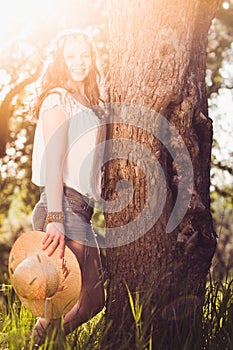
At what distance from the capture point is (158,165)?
420 cm

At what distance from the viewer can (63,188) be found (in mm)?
4066

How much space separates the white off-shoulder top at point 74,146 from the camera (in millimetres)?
4051

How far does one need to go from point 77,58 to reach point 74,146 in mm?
549

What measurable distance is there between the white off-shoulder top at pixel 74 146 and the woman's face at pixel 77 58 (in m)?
0.16

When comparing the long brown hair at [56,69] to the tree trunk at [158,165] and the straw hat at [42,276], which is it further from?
the straw hat at [42,276]

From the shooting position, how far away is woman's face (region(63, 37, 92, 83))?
4219mm

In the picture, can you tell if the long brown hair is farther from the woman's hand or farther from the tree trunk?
the woman's hand

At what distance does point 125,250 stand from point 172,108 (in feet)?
2.96

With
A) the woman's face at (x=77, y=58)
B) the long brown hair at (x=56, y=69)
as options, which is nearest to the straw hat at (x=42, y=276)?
the long brown hair at (x=56, y=69)

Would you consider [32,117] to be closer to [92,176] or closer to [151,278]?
[92,176]

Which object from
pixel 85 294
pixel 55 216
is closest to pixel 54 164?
pixel 55 216

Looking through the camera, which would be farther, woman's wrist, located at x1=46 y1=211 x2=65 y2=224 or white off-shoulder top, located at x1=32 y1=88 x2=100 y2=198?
white off-shoulder top, located at x1=32 y1=88 x2=100 y2=198

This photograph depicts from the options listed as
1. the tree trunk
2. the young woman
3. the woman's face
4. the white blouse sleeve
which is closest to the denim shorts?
the young woman

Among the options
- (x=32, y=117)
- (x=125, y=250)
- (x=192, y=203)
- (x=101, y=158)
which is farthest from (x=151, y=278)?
(x=32, y=117)
